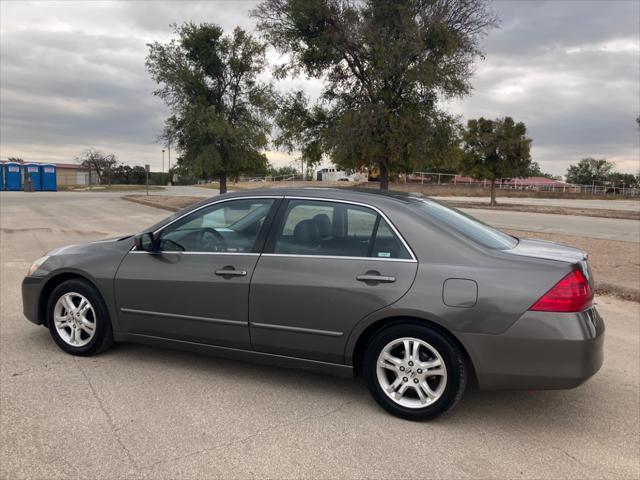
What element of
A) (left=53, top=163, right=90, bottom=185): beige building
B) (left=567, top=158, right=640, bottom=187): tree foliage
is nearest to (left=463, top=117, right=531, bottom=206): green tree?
(left=53, top=163, right=90, bottom=185): beige building

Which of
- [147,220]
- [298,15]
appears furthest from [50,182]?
[298,15]

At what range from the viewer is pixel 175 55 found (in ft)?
71.9

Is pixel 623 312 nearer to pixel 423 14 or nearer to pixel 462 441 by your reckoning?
pixel 462 441

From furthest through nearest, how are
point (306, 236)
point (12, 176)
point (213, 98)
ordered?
point (12, 176)
point (213, 98)
point (306, 236)

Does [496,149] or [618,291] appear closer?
[618,291]

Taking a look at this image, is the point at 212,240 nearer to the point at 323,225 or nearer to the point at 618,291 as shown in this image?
the point at 323,225

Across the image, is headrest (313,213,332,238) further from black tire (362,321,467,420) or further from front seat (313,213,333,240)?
black tire (362,321,467,420)

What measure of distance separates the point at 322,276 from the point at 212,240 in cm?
104

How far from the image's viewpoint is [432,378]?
329 centimetres

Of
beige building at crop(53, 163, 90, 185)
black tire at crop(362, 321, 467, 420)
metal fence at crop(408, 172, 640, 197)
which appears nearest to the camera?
black tire at crop(362, 321, 467, 420)

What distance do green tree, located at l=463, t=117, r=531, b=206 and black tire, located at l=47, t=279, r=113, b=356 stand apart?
3086cm

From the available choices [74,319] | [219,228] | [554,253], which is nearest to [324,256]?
[219,228]

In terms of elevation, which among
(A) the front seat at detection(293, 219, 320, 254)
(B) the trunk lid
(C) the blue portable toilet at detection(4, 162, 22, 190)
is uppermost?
(C) the blue portable toilet at detection(4, 162, 22, 190)

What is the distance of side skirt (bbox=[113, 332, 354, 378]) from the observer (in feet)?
11.5
